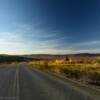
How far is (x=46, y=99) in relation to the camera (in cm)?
1071

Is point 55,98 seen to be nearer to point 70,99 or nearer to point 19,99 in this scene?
point 70,99

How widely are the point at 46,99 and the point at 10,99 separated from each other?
1.54m

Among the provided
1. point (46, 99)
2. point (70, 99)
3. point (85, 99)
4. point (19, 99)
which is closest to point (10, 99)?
point (19, 99)

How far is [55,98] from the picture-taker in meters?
11.0

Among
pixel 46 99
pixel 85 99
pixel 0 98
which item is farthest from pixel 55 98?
pixel 0 98

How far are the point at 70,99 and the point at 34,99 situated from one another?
1.53 m

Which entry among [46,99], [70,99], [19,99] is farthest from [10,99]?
[70,99]

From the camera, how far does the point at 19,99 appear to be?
1085 centimetres

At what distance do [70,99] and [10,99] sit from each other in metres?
2.56

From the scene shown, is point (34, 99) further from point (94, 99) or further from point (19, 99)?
point (94, 99)

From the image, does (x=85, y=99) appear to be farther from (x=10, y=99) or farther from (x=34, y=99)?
(x=10, y=99)

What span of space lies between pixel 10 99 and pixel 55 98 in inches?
75.8

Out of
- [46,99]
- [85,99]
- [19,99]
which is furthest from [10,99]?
[85,99]

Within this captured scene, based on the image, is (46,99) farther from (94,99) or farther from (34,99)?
(94,99)
